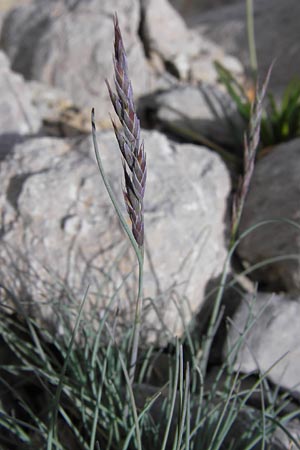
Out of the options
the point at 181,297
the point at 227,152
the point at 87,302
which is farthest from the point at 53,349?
the point at 227,152

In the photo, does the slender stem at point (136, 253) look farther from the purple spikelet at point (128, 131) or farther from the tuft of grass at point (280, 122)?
the tuft of grass at point (280, 122)

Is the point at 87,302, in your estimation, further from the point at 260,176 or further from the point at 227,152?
the point at 227,152

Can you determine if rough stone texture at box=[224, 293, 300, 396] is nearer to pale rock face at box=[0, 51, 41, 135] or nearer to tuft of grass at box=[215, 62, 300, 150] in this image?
tuft of grass at box=[215, 62, 300, 150]

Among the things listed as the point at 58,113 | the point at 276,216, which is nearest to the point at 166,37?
the point at 58,113

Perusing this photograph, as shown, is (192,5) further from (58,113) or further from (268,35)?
(58,113)

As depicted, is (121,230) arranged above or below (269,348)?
above
